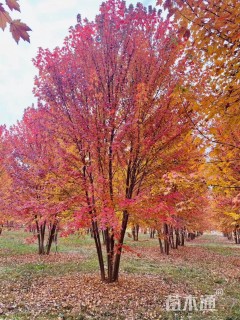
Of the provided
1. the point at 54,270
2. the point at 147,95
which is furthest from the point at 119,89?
the point at 54,270

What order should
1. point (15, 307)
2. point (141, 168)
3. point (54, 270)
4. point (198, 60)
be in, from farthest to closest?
point (54, 270), point (141, 168), point (15, 307), point (198, 60)

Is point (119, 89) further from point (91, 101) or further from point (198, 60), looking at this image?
point (198, 60)

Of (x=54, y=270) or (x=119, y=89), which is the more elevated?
(x=119, y=89)

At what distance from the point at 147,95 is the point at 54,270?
952cm

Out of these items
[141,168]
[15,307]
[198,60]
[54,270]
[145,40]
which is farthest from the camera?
[54,270]

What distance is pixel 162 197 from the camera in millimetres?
8742

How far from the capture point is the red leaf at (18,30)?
6.57ft
